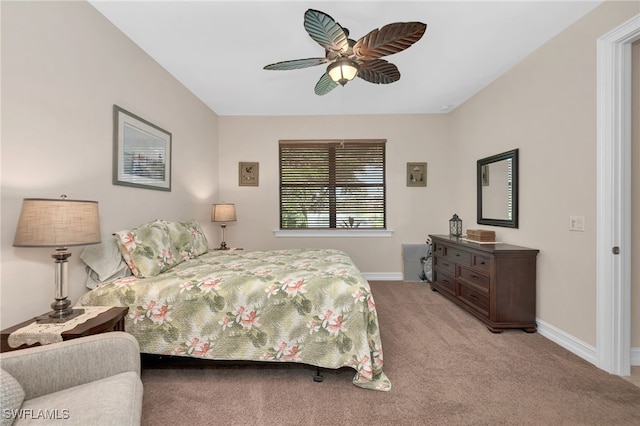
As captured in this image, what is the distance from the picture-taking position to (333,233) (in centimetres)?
455

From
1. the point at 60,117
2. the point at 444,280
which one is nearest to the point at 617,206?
the point at 444,280

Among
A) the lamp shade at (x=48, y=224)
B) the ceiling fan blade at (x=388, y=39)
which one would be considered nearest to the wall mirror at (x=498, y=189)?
the ceiling fan blade at (x=388, y=39)

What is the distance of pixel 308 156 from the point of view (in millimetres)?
4598

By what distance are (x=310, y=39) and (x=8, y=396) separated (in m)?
2.89

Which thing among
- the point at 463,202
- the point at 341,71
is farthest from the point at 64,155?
the point at 463,202

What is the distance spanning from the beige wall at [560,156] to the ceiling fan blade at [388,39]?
5.24ft

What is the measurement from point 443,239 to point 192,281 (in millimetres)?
3080

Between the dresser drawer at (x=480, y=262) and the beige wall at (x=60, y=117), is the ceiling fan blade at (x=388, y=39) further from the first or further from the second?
the dresser drawer at (x=480, y=262)

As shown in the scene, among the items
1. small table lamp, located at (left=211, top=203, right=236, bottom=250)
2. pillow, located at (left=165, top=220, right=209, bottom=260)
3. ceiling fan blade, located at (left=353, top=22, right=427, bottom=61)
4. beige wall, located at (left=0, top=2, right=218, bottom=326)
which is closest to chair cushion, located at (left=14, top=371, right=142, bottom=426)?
beige wall, located at (left=0, top=2, right=218, bottom=326)

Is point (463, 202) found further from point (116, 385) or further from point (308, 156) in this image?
point (116, 385)

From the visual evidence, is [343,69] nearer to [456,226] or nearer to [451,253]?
[451,253]

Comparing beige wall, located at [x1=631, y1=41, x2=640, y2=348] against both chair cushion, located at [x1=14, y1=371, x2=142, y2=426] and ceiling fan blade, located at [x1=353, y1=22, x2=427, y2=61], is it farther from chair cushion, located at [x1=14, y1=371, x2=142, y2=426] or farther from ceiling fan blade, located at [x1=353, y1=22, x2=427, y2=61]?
chair cushion, located at [x1=14, y1=371, x2=142, y2=426]

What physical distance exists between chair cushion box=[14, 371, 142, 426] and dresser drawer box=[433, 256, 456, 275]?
11.0 ft

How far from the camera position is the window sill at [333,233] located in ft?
14.9
